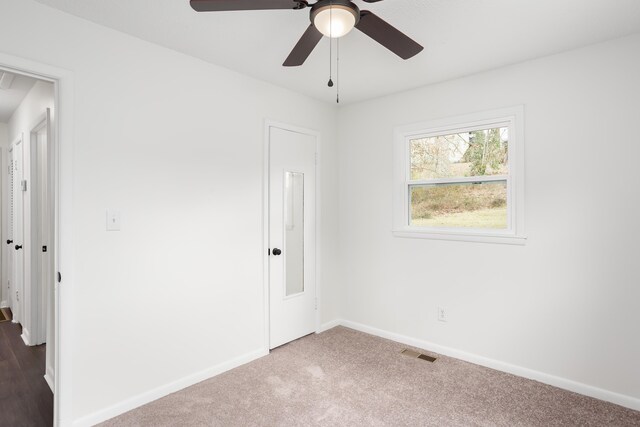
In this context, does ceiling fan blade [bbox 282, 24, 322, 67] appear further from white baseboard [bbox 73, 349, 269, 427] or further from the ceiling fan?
white baseboard [bbox 73, 349, 269, 427]

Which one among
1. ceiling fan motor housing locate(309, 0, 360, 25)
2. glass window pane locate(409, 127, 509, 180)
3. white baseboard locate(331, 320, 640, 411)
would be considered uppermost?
ceiling fan motor housing locate(309, 0, 360, 25)

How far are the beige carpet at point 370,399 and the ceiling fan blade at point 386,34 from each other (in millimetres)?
A: 2187

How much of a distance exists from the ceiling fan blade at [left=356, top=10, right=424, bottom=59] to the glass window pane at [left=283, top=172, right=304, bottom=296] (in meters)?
1.87

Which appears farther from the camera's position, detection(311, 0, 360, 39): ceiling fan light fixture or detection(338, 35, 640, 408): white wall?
detection(338, 35, 640, 408): white wall

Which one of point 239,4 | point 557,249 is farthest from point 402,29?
point 557,249

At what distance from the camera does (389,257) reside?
3.70 m

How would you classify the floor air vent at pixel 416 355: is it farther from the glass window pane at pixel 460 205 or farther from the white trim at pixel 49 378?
the white trim at pixel 49 378

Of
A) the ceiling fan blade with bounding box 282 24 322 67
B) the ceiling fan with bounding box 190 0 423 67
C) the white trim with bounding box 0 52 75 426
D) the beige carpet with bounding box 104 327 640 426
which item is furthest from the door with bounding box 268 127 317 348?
the ceiling fan with bounding box 190 0 423 67

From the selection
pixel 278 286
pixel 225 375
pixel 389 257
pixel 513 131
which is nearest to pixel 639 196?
pixel 513 131

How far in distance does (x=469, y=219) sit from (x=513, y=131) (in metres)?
0.81

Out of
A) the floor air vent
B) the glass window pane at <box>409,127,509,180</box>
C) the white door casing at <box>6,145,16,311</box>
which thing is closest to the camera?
the glass window pane at <box>409,127,509,180</box>

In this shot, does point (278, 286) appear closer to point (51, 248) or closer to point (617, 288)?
point (51, 248)

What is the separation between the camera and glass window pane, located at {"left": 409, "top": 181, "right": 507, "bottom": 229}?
3.07 metres

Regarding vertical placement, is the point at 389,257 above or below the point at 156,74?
below
